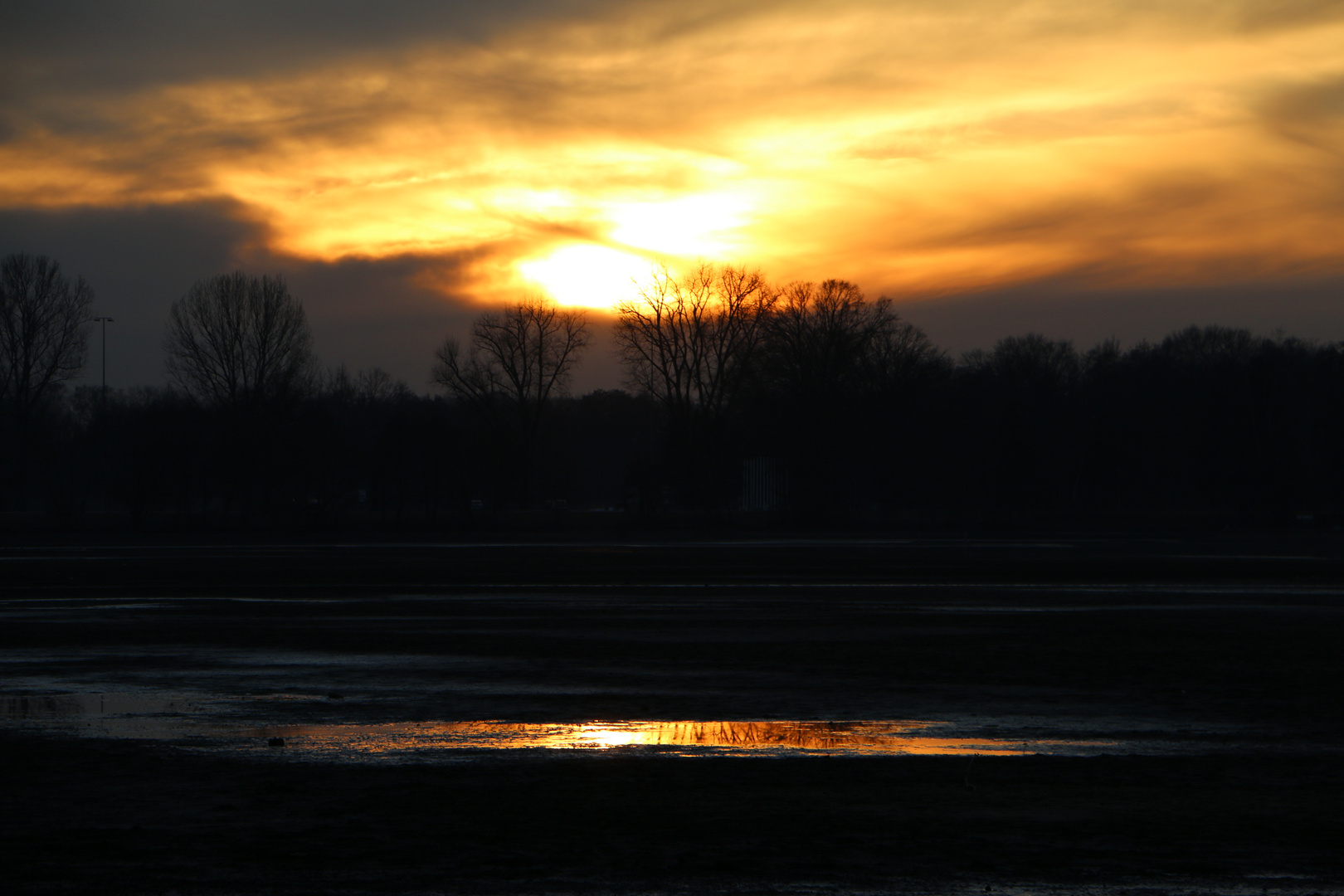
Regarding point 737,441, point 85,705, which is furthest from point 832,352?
point 85,705

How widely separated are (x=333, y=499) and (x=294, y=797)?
7279 cm

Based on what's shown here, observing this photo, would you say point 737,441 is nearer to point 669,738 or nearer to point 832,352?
point 832,352

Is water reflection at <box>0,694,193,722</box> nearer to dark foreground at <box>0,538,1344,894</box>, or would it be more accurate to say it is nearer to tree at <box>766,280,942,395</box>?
dark foreground at <box>0,538,1344,894</box>

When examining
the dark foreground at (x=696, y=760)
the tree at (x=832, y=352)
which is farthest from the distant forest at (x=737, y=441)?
the dark foreground at (x=696, y=760)

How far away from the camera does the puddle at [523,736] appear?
33.9ft

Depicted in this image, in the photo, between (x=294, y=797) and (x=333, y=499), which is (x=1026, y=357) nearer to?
(x=333, y=499)

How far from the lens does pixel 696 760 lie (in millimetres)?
9906

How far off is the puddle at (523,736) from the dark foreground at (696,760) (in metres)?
0.36

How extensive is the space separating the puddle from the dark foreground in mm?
362

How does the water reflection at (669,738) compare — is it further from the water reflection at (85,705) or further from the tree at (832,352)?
the tree at (832,352)

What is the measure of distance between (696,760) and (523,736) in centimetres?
183

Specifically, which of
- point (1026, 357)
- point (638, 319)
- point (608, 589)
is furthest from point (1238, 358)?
point (608, 589)

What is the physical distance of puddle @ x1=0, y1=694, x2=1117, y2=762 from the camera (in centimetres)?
1033

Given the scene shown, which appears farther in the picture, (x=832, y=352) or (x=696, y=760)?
(x=832, y=352)
